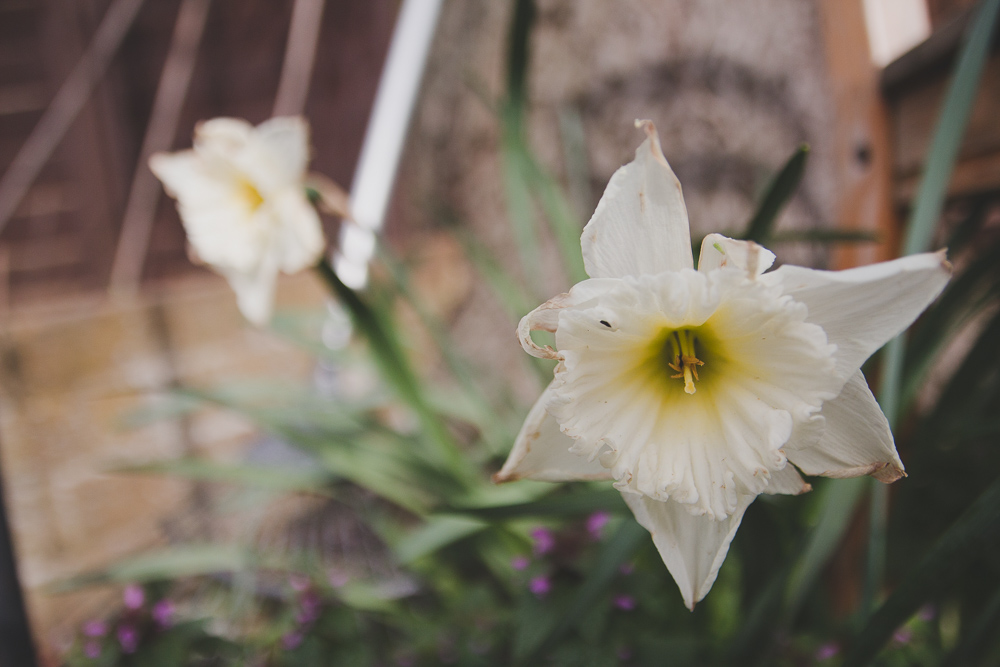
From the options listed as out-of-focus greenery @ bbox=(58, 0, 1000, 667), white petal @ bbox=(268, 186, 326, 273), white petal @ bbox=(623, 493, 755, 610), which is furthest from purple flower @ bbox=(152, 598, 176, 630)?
white petal @ bbox=(623, 493, 755, 610)

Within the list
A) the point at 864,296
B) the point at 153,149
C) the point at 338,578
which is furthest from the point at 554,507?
the point at 153,149

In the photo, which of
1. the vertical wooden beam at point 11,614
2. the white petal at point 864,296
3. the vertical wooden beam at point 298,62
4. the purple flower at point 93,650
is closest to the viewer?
the white petal at point 864,296

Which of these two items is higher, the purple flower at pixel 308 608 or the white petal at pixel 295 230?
the white petal at pixel 295 230

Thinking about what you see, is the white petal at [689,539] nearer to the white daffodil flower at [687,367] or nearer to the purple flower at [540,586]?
the white daffodil flower at [687,367]

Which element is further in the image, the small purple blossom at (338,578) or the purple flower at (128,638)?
the small purple blossom at (338,578)

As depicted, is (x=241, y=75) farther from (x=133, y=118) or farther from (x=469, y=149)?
(x=469, y=149)

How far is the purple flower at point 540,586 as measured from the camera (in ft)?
2.08


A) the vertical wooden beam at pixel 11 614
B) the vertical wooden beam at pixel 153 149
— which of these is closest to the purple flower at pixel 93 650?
the vertical wooden beam at pixel 11 614

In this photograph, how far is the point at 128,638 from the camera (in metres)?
0.69

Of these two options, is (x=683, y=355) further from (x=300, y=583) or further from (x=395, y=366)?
(x=300, y=583)

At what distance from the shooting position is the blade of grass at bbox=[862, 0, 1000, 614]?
0.51 m

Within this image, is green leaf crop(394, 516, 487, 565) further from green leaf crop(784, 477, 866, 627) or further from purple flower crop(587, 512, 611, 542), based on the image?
green leaf crop(784, 477, 866, 627)

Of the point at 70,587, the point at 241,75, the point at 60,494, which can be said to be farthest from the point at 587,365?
the point at 241,75

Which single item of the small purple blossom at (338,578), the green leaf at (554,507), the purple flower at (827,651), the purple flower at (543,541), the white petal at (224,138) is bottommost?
the purple flower at (827,651)
